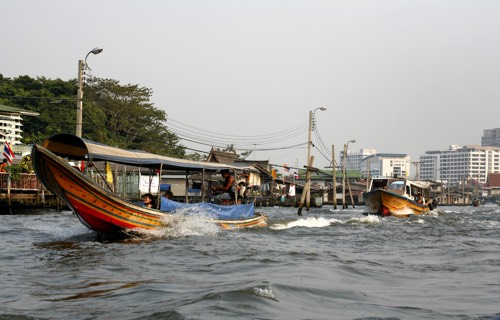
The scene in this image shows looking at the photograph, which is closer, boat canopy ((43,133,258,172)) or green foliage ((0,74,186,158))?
boat canopy ((43,133,258,172))

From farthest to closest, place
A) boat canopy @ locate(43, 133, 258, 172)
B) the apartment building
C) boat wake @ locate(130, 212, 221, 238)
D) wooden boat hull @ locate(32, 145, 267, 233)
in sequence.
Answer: the apartment building, boat wake @ locate(130, 212, 221, 238), boat canopy @ locate(43, 133, 258, 172), wooden boat hull @ locate(32, 145, 267, 233)

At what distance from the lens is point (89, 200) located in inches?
602

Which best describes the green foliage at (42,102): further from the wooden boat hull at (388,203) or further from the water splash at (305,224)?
the water splash at (305,224)

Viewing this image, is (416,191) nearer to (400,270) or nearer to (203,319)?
(400,270)

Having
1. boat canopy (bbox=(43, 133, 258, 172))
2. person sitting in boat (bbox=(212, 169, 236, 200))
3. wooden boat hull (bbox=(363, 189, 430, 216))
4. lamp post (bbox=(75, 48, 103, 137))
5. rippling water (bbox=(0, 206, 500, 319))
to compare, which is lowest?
rippling water (bbox=(0, 206, 500, 319))

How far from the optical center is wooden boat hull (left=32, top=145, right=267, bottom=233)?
1460 cm

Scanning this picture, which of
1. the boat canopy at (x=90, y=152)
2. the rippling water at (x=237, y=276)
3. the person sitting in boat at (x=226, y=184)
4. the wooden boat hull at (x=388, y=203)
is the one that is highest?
the boat canopy at (x=90, y=152)

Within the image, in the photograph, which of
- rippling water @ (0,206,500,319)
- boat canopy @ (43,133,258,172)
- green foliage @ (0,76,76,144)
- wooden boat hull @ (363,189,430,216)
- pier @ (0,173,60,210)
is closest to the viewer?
rippling water @ (0,206,500,319)

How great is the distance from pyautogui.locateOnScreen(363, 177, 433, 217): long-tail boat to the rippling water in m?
14.6

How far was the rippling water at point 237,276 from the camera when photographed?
325 inches

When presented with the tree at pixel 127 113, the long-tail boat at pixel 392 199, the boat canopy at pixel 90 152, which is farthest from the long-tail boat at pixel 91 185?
the tree at pixel 127 113

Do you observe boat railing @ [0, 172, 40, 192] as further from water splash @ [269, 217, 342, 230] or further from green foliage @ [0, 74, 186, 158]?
green foliage @ [0, 74, 186, 158]

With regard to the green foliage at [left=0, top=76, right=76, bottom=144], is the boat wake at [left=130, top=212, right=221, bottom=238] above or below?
below

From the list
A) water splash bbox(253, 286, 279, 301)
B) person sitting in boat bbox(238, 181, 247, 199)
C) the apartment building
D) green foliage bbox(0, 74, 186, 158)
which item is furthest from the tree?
water splash bbox(253, 286, 279, 301)
